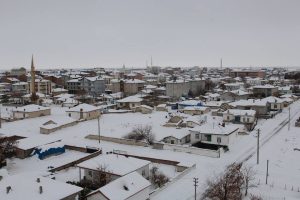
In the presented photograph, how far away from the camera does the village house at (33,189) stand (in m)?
17.3

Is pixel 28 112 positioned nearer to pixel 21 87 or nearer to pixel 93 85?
pixel 93 85

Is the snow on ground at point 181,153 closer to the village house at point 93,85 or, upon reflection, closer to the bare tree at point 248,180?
the bare tree at point 248,180

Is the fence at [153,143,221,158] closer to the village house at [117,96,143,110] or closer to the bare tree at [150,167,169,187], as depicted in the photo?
the bare tree at [150,167,169,187]

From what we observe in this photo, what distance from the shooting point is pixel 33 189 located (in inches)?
708

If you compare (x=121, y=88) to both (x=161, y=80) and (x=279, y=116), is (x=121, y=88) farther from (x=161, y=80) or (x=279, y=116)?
(x=279, y=116)

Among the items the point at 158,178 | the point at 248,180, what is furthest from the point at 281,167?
the point at 158,178

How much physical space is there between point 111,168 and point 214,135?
14.2m

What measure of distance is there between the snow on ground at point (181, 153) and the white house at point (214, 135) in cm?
115

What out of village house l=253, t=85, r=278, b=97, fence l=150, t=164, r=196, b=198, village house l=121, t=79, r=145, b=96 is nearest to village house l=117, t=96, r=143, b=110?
village house l=121, t=79, r=145, b=96

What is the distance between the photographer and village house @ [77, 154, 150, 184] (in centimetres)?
2234

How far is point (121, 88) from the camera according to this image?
8838 centimetres

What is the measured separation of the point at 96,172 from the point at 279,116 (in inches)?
1473

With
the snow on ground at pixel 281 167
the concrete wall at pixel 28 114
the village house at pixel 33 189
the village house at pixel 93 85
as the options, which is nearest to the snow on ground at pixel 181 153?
the snow on ground at pixel 281 167

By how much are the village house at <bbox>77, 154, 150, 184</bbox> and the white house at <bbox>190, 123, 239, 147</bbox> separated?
36.6ft
